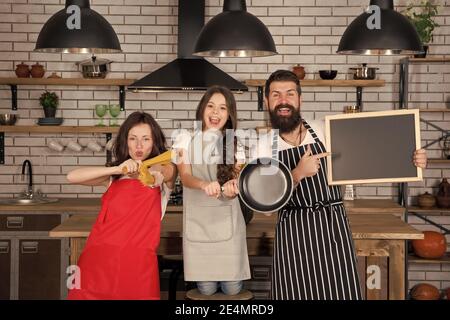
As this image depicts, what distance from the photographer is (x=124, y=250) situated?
3.46m

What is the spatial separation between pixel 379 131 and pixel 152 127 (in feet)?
3.61

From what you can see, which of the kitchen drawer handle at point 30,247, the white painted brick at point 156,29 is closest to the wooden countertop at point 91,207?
the kitchen drawer handle at point 30,247

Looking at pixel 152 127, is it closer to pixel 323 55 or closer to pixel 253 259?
pixel 253 259

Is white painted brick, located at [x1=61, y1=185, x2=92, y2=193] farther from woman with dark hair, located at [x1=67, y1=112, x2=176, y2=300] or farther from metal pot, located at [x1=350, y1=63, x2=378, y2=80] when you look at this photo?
woman with dark hair, located at [x1=67, y1=112, x2=176, y2=300]

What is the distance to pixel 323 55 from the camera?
6758 millimetres

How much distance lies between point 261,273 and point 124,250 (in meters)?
1.34

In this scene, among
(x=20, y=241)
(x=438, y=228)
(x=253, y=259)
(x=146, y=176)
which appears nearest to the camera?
(x=146, y=176)

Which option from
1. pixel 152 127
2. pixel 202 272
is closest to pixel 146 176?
pixel 152 127

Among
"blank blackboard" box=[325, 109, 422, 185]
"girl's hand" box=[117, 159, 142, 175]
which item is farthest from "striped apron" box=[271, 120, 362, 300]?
"girl's hand" box=[117, 159, 142, 175]

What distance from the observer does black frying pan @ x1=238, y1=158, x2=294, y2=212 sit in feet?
11.3

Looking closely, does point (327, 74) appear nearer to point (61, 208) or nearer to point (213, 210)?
point (61, 208)

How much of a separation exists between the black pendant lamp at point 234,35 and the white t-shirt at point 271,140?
59 centimetres

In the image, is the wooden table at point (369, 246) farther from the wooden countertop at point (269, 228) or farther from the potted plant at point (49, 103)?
the potted plant at point (49, 103)

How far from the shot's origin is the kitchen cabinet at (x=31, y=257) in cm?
605
